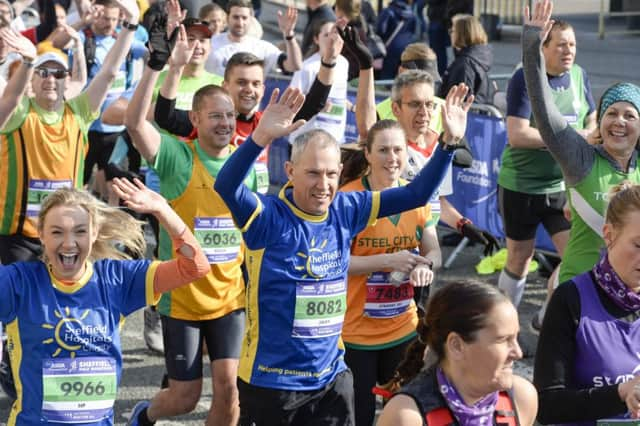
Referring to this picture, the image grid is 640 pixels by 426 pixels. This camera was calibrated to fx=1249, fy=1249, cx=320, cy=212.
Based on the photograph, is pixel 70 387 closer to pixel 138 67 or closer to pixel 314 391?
pixel 314 391

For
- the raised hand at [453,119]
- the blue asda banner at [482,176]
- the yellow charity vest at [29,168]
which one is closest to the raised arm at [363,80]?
the raised hand at [453,119]

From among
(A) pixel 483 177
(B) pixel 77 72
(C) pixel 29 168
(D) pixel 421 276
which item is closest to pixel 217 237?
(D) pixel 421 276

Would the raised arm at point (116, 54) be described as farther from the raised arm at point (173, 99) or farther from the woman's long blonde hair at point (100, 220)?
the woman's long blonde hair at point (100, 220)

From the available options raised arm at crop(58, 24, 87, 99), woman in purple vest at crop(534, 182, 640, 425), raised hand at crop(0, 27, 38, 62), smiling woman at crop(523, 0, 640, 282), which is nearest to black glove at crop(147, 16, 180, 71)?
raised hand at crop(0, 27, 38, 62)

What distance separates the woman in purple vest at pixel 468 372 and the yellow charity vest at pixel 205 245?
2652mm

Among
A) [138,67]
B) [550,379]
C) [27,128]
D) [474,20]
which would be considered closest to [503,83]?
[474,20]

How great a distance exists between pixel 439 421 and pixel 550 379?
2.28 feet

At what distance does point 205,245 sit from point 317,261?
3.86 feet

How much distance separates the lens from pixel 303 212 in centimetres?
509

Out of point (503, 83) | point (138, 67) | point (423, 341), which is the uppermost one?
point (423, 341)

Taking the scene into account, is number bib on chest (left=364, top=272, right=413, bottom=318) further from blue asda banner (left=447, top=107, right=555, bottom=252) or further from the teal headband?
blue asda banner (left=447, top=107, right=555, bottom=252)

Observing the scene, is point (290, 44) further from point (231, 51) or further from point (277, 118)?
point (277, 118)

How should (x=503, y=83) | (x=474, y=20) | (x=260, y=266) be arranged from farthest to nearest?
1. (x=503, y=83)
2. (x=474, y=20)
3. (x=260, y=266)

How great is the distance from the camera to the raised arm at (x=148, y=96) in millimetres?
5879
